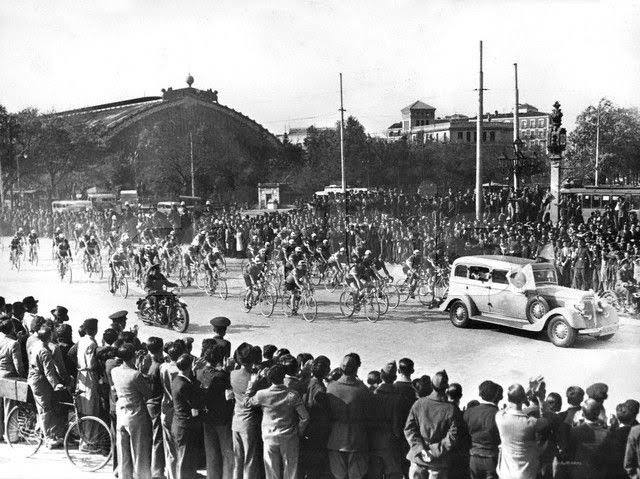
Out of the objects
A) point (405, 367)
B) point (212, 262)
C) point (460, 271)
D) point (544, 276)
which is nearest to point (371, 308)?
point (460, 271)

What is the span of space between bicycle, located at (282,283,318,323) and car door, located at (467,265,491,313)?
4.01 meters

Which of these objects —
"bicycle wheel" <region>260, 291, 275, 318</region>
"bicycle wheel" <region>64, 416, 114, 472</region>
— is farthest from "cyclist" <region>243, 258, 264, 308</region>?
"bicycle wheel" <region>64, 416, 114, 472</region>

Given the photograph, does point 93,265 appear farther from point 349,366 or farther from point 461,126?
point 461,126

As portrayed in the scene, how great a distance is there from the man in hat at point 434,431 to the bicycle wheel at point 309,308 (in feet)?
38.7

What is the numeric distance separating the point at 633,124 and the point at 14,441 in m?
42.1

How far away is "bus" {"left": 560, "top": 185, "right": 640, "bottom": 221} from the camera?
1379 inches

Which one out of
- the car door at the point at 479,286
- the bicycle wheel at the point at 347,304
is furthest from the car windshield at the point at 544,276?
the bicycle wheel at the point at 347,304

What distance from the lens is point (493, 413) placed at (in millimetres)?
6633

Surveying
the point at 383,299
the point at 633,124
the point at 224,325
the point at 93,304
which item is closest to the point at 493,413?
the point at 224,325

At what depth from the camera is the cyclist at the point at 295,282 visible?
18.6 metres

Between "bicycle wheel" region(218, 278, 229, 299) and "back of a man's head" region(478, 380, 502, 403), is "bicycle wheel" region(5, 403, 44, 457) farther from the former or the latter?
"bicycle wheel" region(218, 278, 229, 299)

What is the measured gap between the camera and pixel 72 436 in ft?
30.7

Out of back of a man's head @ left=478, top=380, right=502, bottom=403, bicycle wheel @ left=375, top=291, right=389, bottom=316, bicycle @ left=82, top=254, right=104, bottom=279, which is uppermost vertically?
bicycle @ left=82, top=254, right=104, bottom=279

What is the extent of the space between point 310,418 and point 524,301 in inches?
404
